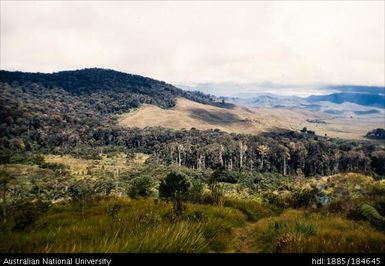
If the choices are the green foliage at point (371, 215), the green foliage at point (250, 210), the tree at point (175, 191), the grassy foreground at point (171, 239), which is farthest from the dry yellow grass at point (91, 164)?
the grassy foreground at point (171, 239)

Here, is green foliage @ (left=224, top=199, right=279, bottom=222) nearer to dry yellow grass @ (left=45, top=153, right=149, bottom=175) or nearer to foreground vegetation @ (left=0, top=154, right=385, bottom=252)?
foreground vegetation @ (left=0, top=154, right=385, bottom=252)

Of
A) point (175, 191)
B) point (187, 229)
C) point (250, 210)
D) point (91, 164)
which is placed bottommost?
point (91, 164)

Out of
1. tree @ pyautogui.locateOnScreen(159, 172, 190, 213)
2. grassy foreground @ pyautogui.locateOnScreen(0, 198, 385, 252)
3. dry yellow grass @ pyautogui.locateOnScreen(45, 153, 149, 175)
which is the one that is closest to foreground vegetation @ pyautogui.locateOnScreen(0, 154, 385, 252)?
grassy foreground @ pyautogui.locateOnScreen(0, 198, 385, 252)

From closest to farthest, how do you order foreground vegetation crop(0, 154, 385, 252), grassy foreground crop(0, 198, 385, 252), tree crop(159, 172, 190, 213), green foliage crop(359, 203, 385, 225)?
grassy foreground crop(0, 198, 385, 252)
foreground vegetation crop(0, 154, 385, 252)
tree crop(159, 172, 190, 213)
green foliage crop(359, 203, 385, 225)

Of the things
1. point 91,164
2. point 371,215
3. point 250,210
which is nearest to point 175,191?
point 250,210

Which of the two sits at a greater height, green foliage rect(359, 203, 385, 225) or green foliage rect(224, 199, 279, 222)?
green foliage rect(359, 203, 385, 225)

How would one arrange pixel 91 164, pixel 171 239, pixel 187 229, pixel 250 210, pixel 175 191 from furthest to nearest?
pixel 91 164
pixel 175 191
pixel 250 210
pixel 187 229
pixel 171 239

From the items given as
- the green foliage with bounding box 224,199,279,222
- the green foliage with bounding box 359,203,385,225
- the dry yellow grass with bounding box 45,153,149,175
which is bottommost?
the dry yellow grass with bounding box 45,153,149,175

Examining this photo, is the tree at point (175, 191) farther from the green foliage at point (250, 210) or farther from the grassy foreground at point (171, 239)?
the green foliage at point (250, 210)

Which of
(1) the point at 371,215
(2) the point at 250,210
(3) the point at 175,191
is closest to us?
(1) the point at 371,215

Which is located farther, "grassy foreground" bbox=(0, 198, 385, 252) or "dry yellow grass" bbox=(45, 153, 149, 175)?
"dry yellow grass" bbox=(45, 153, 149, 175)

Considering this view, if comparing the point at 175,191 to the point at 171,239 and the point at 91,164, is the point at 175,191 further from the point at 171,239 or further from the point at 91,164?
the point at 91,164

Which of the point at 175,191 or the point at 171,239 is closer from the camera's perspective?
the point at 171,239
